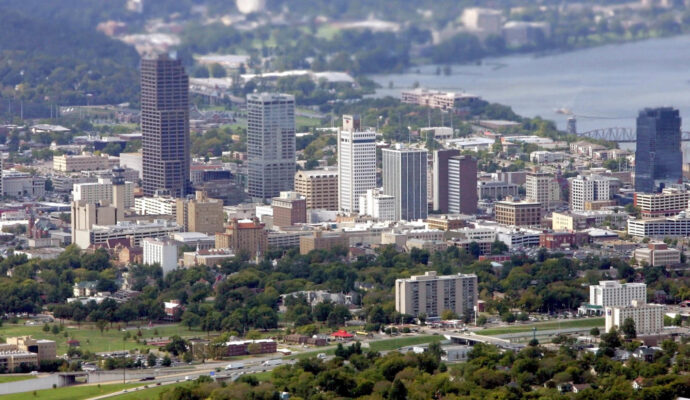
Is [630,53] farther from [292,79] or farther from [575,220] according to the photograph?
[575,220]

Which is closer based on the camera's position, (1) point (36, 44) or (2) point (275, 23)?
(1) point (36, 44)

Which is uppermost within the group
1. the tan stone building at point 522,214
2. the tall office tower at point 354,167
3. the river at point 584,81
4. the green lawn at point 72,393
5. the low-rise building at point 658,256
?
the river at point 584,81

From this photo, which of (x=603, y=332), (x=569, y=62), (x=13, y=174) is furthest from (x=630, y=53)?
(x=603, y=332)

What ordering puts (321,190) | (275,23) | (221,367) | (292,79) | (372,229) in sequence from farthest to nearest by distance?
(275,23)
(292,79)
(321,190)
(372,229)
(221,367)

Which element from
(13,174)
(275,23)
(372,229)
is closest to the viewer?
(372,229)

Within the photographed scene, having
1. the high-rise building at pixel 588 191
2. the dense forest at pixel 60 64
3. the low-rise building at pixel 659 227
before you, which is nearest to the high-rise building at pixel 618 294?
the low-rise building at pixel 659 227

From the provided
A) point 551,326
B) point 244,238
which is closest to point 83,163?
point 244,238

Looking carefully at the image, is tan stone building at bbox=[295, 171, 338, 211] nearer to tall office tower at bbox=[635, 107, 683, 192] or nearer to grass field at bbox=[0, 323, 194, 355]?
tall office tower at bbox=[635, 107, 683, 192]

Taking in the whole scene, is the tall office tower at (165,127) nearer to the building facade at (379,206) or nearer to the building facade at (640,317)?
the building facade at (379,206)
